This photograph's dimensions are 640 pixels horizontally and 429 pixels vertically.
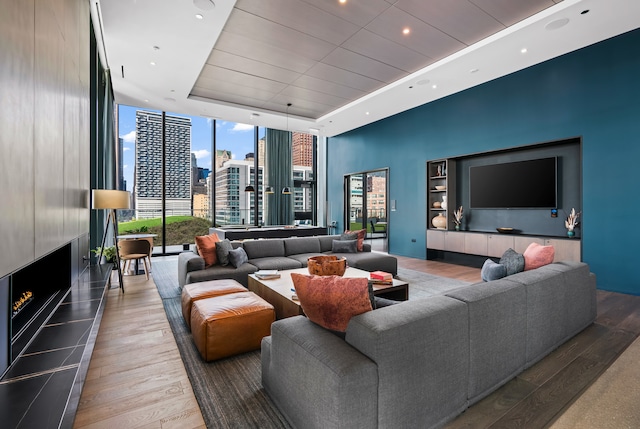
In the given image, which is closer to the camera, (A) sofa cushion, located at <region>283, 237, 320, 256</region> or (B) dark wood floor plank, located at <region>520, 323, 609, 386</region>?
(B) dark wood floor plank, located at <region>520, 323, 609, 386</region>

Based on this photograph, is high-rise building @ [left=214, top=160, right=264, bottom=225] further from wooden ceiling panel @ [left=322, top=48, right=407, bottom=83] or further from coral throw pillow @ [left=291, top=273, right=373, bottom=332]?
coral throw pillow @ [left=291, top=273, right=373, bottom=332]

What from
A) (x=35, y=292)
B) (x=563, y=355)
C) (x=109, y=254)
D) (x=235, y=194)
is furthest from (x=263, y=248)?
(x=235, y=194)

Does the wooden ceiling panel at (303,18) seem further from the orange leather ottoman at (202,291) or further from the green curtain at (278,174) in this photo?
the green curtain at (278,174)

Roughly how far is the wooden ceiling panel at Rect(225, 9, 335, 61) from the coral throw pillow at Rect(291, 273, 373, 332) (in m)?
3.51

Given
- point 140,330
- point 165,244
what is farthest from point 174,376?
point 165,244

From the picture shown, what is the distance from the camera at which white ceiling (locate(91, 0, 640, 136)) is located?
11.3 feet

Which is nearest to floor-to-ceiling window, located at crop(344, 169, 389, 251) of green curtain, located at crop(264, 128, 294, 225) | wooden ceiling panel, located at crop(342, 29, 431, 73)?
green curtain, located at crop(264, 128, 294, 225)

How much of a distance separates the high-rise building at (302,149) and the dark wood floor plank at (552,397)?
28.8ft

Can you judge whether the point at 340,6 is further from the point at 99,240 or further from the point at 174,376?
the point at 99,240

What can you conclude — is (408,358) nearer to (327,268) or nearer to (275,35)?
(327,268)

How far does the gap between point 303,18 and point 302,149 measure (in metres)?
6.72

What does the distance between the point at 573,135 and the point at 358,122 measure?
468 centimetres

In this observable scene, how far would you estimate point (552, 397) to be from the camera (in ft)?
6.21

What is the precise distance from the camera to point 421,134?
6910 mm
